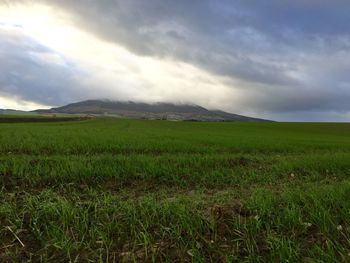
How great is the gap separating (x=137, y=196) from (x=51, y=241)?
337 cm

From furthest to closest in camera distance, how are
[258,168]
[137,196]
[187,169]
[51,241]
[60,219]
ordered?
[258,168] → [187,169] → [137,196] → [60,219] → [51,241]

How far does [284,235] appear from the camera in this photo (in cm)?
571

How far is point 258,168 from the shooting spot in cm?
1408

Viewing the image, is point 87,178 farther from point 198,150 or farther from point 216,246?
point 198,150

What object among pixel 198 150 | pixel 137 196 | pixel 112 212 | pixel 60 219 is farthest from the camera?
pixel 198 150

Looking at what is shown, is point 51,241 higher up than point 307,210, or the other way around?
point 307,210

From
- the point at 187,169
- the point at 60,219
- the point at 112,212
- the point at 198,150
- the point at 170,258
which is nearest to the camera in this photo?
the point at 170,258

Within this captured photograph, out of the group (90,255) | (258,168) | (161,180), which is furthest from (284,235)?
(258,168)

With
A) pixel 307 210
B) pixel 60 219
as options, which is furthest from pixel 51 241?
pixel 307 210

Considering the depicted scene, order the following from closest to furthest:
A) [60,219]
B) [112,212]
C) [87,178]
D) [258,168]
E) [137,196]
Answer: [60,219] < [112,212] < [137,196] < [87,178] < [258,168]

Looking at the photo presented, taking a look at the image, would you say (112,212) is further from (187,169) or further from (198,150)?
(198,150)

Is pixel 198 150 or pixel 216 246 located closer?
pixel 216 246

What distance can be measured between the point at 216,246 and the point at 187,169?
23.3 ft

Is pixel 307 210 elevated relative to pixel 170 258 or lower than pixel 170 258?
elevated
